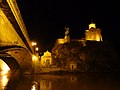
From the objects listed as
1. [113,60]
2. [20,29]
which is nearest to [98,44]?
[113,60]

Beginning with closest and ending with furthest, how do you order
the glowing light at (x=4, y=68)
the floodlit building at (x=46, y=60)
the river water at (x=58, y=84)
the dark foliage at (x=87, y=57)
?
the river water at (x=58, y=84) → the glowing light at (x=4, y=68) → the floodlit building at (x=46, y=60) → the dark foliage at (x=87, y=57)

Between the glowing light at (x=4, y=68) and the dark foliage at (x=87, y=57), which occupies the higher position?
the dark foliage at (x=87, y=57)

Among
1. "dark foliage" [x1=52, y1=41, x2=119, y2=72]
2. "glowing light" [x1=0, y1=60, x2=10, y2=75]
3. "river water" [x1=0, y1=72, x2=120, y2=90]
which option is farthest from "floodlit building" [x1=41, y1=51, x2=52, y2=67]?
"river water" [x1=0, y1=72, x2=120, y2=90]

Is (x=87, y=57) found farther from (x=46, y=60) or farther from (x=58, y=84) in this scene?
(x=58, y=84)

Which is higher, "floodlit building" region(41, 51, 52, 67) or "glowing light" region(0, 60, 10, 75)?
"floodlit building" region(41, 51, 52, 67)

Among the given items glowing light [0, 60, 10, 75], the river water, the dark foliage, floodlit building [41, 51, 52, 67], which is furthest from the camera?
the dark foliage

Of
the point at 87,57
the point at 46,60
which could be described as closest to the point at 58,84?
the point at 46,60

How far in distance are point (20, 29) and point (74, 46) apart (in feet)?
188

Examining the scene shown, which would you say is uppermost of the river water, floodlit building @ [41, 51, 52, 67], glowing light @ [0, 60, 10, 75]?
floodlit building @ [41, 51, 52, 67]

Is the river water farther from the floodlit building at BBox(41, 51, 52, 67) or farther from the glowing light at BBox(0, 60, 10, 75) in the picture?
the floodlit building at BBox(41, 51, 52, 67)

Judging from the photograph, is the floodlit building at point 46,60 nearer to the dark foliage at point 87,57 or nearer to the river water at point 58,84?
the dark foliage at point 87,57

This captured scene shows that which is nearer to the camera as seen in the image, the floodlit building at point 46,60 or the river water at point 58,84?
the river water at point 58,84

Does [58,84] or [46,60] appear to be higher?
[46,60]

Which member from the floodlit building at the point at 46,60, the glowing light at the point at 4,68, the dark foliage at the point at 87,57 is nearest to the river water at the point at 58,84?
the glowing light at the point at 4,68
